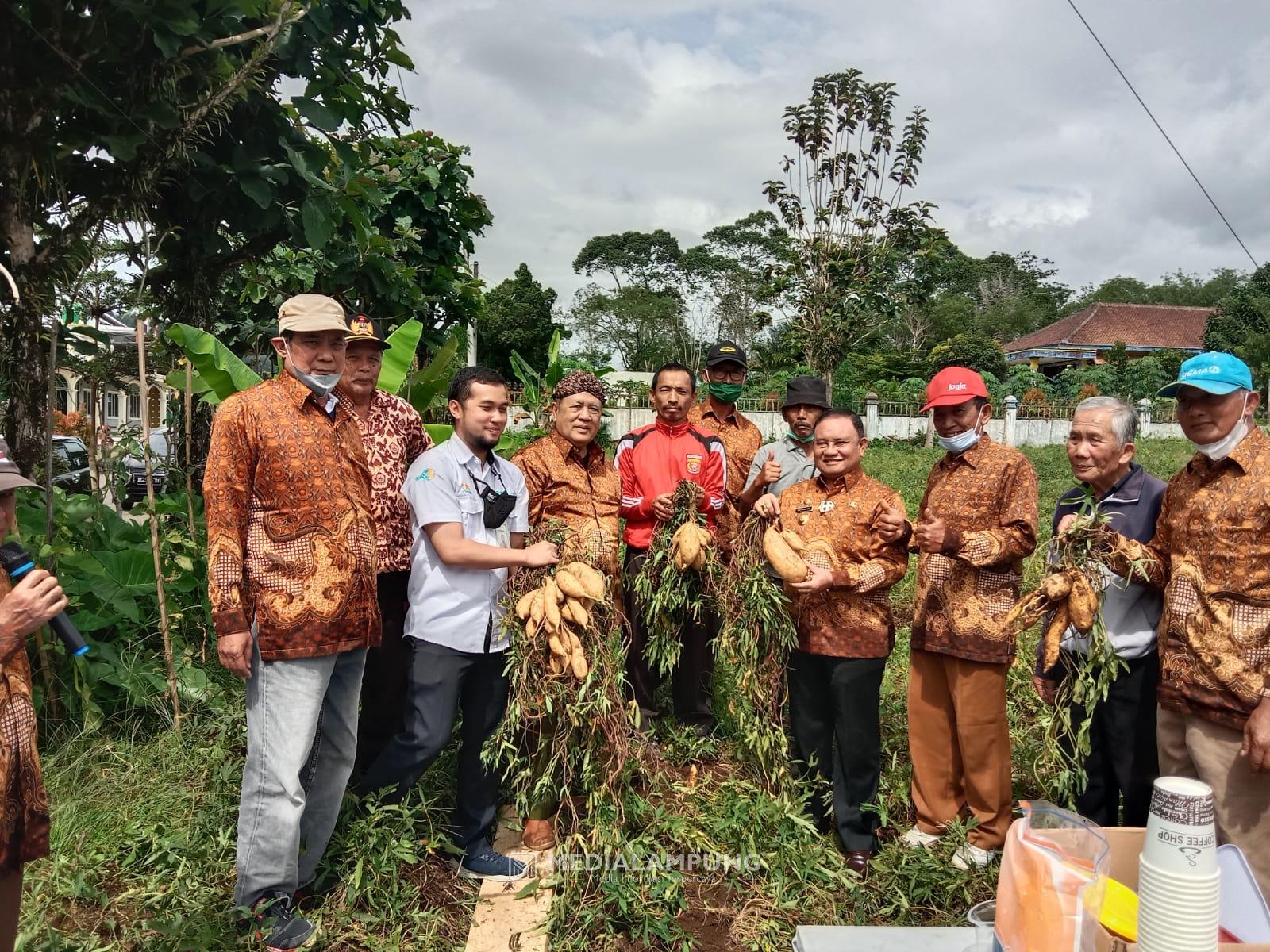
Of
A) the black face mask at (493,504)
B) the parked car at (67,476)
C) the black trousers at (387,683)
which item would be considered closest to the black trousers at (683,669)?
the black face mask at (493,504)

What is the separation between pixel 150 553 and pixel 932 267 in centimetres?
1054

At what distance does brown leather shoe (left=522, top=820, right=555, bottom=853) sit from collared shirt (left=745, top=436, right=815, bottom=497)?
1893 millimetres

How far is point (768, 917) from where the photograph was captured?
2.86m

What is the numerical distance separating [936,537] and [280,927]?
2.55 metres

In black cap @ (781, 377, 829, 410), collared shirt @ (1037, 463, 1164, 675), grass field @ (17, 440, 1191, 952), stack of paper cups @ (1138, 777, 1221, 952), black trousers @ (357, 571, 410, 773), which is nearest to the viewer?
stack of paper cups @ (1138, 777, 1221, 952)

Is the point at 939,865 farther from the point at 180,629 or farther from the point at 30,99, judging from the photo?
the point at 30,99

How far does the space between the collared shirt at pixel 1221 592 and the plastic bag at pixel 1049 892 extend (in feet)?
3.57

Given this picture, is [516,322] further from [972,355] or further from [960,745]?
[960,745]

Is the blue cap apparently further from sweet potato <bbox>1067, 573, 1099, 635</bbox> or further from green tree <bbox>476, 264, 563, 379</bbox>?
green tree <bbox>476, 264, 563, 379</bbox>

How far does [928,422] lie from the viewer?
21.6 metres

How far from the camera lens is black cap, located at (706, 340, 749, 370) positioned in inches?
173

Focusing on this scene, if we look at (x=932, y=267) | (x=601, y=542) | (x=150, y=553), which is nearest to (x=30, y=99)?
(x=150, y=553)

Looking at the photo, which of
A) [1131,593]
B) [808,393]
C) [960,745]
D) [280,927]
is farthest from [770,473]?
[280,927]

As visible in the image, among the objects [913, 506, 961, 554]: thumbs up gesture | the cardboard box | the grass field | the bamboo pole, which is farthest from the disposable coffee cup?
the bamboo pole
